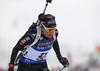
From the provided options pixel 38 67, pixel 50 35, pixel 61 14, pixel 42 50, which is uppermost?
pixel 50 35

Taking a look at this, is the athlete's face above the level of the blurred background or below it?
above

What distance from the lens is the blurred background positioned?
32.4 feet

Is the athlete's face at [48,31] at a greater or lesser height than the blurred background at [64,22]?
greater

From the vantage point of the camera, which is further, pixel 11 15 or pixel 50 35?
pixel 11 15

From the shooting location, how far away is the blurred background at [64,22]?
9.87m

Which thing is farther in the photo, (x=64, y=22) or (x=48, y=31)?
(x=64, y=22)

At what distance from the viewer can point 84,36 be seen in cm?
1103

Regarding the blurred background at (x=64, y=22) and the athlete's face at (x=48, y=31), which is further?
the blurred background at (x=64, y=22)

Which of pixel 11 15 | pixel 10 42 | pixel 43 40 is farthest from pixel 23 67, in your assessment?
pixel 11 15

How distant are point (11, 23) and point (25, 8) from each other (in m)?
1.25

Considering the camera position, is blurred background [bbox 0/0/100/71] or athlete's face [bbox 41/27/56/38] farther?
blurred background [bbox 0/0/100/71]

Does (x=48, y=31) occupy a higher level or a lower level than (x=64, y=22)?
higher

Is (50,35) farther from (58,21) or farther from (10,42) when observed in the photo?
(58,21)

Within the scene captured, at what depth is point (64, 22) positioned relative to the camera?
38.5 feet
